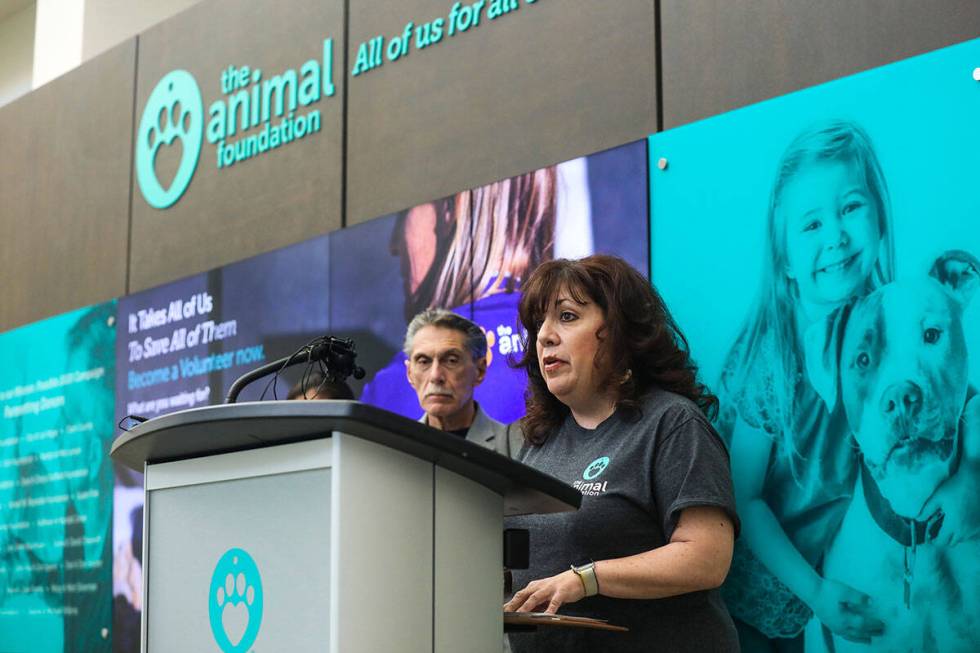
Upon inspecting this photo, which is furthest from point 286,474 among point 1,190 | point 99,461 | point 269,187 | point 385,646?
point 1,190

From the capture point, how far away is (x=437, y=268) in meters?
3.50

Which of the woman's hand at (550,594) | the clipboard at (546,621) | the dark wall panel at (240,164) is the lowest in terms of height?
the clipboard at (546,621)

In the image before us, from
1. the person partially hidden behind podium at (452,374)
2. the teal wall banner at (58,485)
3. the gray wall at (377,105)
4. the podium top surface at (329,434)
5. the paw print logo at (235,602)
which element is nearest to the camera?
the podium top surface at (329,434)

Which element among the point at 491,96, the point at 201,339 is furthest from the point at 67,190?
the point at 491,96

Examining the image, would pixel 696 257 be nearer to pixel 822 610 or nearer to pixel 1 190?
pixel 822 610

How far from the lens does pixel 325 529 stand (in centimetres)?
153

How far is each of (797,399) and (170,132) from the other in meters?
2.98

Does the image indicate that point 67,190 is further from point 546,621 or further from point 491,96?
point 546,621

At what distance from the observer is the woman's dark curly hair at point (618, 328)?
2381mm

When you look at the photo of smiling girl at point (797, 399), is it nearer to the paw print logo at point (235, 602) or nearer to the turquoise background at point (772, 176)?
the turquoise background at point (772, 176)

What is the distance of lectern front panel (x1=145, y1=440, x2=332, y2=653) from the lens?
5.06 feet

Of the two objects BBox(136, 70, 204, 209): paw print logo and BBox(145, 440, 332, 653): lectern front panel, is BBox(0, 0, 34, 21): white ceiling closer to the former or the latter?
BBox(136, 70, 204, 209): paw print logo

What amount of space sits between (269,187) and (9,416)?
1.79m

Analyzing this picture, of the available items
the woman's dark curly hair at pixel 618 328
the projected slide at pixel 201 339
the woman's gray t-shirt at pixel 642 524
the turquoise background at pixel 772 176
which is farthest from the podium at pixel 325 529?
the projected slide at pixel 201 339
